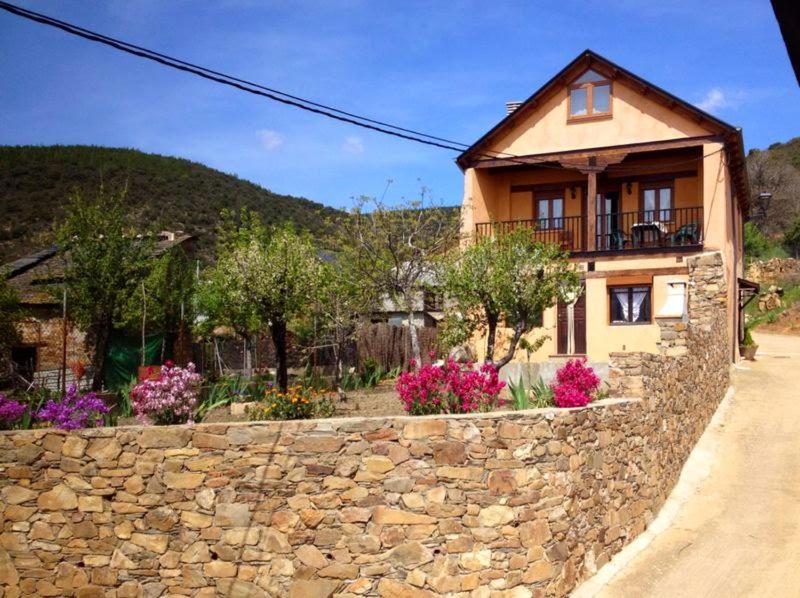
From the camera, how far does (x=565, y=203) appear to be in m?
24.6

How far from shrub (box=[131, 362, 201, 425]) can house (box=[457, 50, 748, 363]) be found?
1129cm

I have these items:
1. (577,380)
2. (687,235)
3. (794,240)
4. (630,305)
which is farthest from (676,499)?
(794,240)

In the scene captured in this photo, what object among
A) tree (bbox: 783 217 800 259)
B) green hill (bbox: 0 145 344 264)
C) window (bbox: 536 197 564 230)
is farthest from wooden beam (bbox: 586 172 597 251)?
tree (bbox: 783 217 800 259)

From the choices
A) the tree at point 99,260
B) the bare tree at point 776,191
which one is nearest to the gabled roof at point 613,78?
the tree at point 99,260

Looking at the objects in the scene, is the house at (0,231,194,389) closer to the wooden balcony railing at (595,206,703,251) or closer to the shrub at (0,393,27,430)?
the shrub at (0,393,27,430)

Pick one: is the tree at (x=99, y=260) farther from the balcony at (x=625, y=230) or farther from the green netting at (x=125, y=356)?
the balcony at (x=625, y=230)

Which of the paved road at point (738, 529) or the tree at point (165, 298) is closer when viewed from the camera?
the paved road at point (738, 529)

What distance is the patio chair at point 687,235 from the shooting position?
21953mm

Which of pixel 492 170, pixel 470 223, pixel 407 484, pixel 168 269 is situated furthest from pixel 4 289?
pixel 492 170

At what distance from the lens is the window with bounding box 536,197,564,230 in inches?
969

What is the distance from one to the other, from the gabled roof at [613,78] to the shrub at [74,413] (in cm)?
1317

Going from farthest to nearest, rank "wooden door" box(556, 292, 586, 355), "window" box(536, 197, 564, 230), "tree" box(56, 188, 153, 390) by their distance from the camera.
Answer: "window" box(536, 197, 564, 230), "wooden door" box(556, 292, 586, 355), "tree" box(56, 188, 153, 390)

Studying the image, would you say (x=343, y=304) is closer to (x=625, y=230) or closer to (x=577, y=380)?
(x=577, y=380)

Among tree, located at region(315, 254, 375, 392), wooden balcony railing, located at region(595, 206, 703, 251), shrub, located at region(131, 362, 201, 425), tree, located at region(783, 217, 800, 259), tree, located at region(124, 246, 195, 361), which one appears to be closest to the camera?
shrub, located at region(131, 362, 201, 425)
